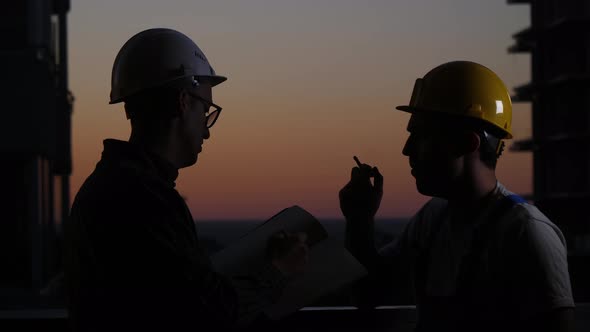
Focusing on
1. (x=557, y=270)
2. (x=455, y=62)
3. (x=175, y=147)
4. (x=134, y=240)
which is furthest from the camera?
(x=455, y=62)

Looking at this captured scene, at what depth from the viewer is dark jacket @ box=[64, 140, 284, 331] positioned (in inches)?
89.7

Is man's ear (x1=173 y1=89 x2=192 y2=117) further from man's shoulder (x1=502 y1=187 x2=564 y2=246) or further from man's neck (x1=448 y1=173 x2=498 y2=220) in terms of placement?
man's shoulder (x1=502 y1=187 x2=564 y2=246)

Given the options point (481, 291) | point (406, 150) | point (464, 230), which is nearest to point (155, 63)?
point (406, 150)

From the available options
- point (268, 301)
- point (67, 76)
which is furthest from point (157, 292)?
point (67, 76)

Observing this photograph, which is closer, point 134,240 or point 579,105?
point 134,240

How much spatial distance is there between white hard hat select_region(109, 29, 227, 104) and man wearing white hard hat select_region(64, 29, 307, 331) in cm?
22

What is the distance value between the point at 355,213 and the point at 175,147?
0.84m

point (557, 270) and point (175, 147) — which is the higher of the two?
point (175, 147)

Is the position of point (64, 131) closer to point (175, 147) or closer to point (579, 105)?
point (175, 147)

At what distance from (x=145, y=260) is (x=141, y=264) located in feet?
0.07

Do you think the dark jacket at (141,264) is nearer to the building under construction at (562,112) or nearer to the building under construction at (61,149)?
the building under construction at (61,149)

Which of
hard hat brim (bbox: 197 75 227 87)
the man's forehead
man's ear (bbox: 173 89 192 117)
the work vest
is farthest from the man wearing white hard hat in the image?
the man's forehead

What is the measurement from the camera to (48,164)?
816 inches

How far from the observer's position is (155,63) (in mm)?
2756
